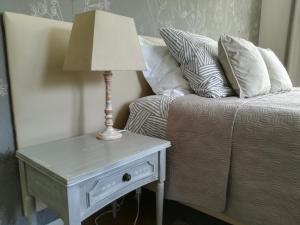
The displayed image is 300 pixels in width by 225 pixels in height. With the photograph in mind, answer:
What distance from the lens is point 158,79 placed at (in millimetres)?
1396

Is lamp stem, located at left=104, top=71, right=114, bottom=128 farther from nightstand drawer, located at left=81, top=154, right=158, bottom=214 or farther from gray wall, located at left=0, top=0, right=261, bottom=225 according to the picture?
gray wall, located at left=0, top=0, right=261, bottom=225

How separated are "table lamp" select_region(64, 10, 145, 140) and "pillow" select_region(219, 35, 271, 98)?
21.3 inches

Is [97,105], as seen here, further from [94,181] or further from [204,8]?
[204,8]

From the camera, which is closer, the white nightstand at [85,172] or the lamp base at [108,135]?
the white nightstand at [85,172]

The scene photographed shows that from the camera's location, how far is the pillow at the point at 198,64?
1257 millimetres

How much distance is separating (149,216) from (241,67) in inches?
37.6

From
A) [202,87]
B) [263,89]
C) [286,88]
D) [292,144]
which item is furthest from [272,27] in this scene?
[292,144]

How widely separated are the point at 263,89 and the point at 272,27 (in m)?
2.07

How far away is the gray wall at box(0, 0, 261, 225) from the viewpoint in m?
0.93

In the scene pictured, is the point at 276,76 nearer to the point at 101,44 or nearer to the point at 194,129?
the point at 194,129

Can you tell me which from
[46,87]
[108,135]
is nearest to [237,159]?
[108,135]

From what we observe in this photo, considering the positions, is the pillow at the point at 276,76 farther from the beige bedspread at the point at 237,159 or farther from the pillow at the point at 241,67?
the beige bedspread at the point at 237,159

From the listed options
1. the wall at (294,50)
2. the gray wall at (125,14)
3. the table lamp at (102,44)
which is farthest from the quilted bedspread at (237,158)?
the wall at (294,50)

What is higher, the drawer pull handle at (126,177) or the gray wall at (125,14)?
the gray wall at (125,14)
